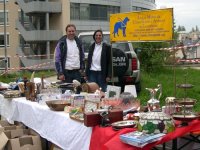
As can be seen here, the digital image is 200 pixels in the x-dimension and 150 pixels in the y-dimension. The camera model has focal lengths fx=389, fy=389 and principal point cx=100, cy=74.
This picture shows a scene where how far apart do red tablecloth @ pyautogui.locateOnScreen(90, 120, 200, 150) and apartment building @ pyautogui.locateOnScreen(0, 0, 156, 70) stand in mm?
29217

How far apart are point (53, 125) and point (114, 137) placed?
1.11 meters

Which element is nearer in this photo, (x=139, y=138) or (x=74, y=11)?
(x=139, y=138)

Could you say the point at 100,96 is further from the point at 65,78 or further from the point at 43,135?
the point at 65,78

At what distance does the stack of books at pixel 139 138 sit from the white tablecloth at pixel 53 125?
52 centimetres

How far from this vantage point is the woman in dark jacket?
5.59m

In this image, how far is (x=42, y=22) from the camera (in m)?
35.3

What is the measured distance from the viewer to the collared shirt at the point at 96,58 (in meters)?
5.60

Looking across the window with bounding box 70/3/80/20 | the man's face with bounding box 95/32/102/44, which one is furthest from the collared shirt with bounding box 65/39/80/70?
the window with bounding box 70/3/80/20

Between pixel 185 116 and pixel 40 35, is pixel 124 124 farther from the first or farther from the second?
pixel 40 35

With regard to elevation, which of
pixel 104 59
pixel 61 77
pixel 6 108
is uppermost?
pixel 104 59

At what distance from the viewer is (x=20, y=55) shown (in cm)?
3516

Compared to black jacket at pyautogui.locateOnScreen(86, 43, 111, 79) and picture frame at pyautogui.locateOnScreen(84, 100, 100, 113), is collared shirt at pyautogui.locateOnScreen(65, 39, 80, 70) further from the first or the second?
picture frame at pyautogui.locateOnScreen(84, 100, 100, 113)

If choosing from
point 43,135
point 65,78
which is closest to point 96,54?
point 65,78

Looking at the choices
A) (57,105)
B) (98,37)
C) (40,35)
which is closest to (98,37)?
(98,37)
